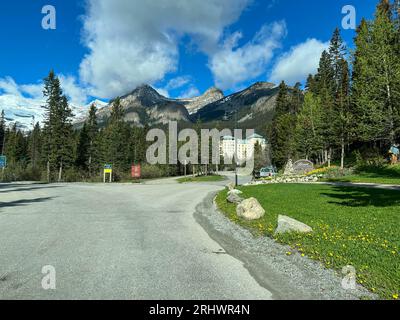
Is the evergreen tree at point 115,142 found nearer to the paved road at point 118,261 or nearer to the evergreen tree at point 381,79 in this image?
the evergreen tree at point 381,79

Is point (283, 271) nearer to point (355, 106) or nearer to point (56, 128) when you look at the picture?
point (355, 106)

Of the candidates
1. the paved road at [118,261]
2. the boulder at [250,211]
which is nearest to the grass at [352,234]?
the boulder at [250,211]

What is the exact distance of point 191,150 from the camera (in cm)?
6738

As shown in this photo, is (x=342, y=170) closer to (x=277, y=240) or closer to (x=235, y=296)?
(x=277, y=240)

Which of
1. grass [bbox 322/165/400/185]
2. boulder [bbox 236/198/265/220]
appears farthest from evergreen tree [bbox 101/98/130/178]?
boulder [bbox 236/198/265/220]

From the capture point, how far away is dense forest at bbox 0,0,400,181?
29531mm

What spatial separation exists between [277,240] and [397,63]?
2966 cm

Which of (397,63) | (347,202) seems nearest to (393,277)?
(347,202)

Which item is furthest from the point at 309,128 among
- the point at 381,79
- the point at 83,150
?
the point at 83,150

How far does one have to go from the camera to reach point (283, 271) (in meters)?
5.86

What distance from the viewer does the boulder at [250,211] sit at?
11.3 meters

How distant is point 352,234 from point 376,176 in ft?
68.7

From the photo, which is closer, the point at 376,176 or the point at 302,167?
the point at 376,176

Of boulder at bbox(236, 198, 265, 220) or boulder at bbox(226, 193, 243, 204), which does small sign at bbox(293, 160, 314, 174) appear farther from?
boulder at bbox(236, 198, 265, 220)
